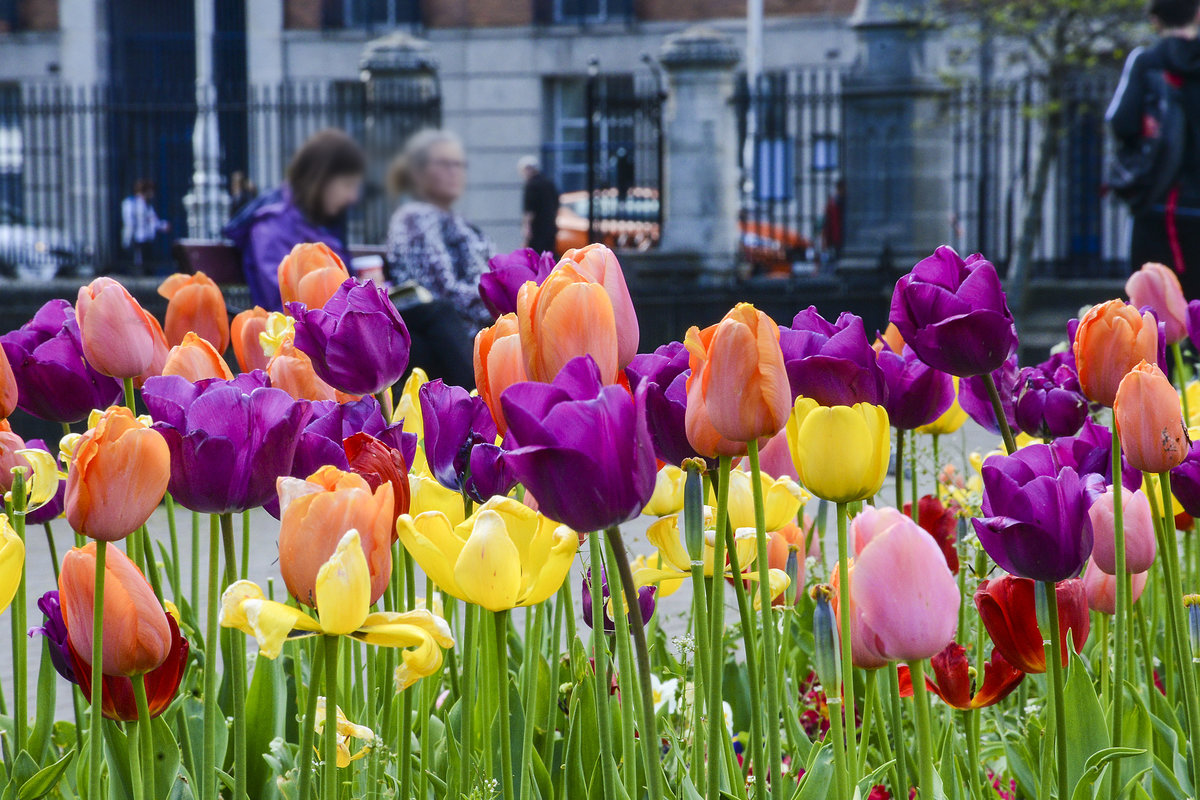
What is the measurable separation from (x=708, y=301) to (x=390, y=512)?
29.8 feet

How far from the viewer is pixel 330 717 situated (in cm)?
108

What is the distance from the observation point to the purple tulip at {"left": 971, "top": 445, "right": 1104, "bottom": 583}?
1.20m

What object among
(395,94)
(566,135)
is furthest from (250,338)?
(566,135)

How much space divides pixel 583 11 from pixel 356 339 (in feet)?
76.3

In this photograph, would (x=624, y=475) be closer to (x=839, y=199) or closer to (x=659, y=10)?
(x=839, y=199)

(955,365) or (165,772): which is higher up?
(955,365)

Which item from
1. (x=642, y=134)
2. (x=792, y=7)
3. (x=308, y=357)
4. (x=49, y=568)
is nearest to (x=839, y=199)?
(x=642, y=134)

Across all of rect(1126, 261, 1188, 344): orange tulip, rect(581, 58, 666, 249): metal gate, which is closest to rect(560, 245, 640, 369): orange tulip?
rect(1126, 261, 1188, 344): orange tulip

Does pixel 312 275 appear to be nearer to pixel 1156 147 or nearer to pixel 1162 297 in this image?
pixel 1162 297

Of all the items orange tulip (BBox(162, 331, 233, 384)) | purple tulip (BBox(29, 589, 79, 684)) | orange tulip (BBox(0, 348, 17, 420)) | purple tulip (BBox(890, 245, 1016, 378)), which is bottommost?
purple tulip (BBox(29, 589, 79, 684))

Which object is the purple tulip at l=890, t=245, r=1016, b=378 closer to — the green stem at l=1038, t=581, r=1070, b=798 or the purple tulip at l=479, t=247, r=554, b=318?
the green stem at l=1038, t=581, r=1070, b=798

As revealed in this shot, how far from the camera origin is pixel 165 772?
1.44 m

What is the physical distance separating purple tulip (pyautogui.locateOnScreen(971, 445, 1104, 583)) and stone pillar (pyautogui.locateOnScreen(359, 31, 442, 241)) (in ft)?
25.2

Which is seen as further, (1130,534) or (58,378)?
(58,378)
